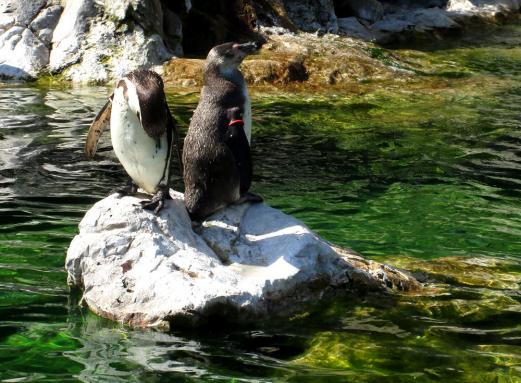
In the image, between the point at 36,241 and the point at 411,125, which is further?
the point at 411,125

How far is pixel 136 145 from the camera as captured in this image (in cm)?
561

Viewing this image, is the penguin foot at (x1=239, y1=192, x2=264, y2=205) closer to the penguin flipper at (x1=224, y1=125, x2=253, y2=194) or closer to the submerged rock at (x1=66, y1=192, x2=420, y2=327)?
the penguin flipper at (x1=224, y1=125, x2=253, y2=194)

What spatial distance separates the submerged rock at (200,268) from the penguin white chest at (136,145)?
27 centimetres

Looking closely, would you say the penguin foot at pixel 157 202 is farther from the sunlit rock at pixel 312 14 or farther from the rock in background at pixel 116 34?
the sunlit rock at pixel 312 14

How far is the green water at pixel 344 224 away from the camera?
430 centimetres

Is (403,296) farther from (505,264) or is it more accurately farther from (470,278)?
(505,264)

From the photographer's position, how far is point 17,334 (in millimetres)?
4691

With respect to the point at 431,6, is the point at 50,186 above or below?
below

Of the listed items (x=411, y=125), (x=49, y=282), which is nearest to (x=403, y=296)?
(x=49, y=282)

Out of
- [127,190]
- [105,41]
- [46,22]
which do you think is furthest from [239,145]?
[46,22]

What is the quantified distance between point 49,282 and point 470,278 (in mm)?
2814

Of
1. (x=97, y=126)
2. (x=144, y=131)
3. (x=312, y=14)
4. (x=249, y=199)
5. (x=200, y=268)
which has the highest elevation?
(x=312, y=14)

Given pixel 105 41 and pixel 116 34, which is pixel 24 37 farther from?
pixel 116 34

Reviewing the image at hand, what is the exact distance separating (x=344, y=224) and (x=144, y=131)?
2718 mm
